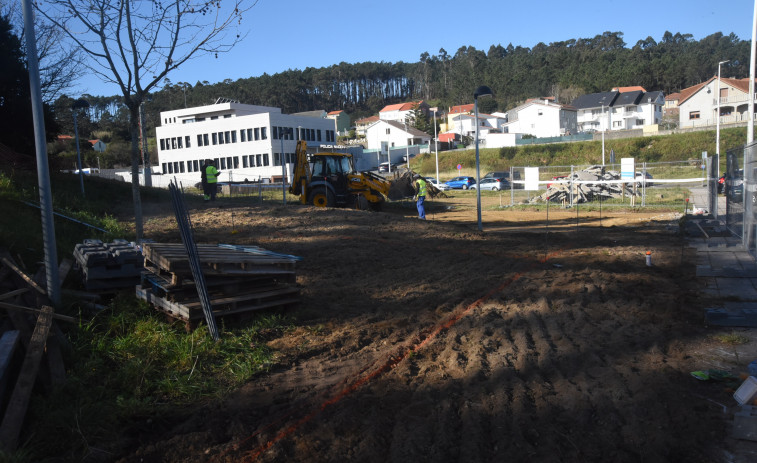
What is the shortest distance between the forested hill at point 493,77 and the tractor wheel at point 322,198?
6272 cm

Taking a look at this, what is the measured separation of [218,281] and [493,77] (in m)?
131

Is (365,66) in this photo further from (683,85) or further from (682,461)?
(682,461)

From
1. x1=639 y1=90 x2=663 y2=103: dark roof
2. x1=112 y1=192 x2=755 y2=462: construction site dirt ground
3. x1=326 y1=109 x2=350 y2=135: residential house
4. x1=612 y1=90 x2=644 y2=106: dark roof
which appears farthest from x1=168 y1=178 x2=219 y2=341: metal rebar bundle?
x1=326 y1=109 x2=350 y2=135: residential house

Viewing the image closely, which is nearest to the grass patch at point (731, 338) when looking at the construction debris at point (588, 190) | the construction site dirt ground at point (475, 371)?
the construction site dirt ground at point (475, 371)

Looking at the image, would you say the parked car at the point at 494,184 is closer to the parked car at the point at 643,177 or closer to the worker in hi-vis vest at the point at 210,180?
the parked car at the point at 643,177

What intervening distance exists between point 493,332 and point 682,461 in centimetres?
299

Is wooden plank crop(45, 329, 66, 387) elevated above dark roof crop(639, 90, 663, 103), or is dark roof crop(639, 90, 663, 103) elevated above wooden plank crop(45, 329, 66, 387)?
dark roof crop(639, 90, 663, 103)

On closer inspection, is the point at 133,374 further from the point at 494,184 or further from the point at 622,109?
the point at 622,109

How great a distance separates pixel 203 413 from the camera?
491cm

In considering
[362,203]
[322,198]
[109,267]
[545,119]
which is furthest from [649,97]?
[109,267]

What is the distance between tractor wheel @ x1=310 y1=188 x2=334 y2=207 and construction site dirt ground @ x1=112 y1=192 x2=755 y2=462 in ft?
30.6

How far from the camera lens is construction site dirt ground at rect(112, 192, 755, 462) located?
4.28 m

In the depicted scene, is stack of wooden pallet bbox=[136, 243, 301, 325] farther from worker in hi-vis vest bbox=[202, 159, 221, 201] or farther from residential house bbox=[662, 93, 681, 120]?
residential house bbox=[662, 93, 681, 120]

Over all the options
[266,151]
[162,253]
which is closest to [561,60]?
[266,151]
